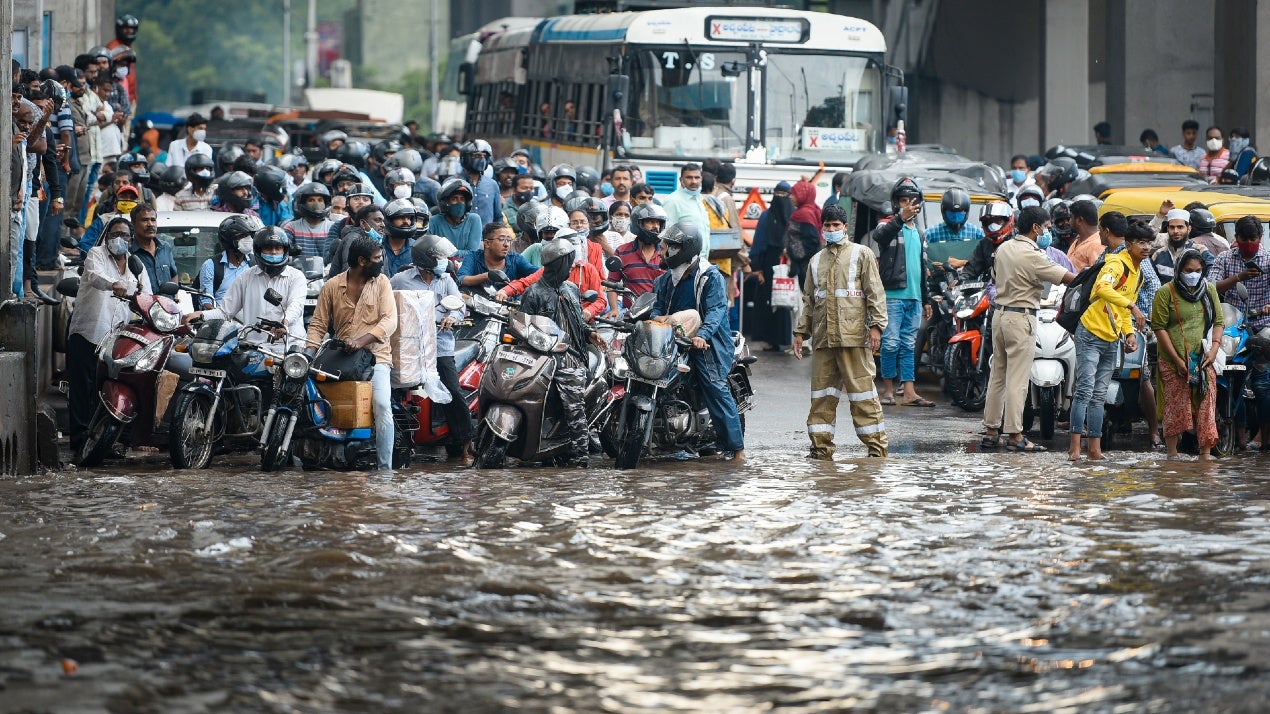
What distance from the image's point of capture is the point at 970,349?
1602 cm

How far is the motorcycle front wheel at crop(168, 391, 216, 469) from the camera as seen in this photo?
11.7m

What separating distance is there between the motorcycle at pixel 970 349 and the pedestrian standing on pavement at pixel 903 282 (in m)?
0.34

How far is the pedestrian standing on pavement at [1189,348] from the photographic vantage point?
12.9 meters

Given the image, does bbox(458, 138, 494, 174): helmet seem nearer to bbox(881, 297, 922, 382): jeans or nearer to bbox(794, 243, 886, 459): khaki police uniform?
bbox(881, 297, 922, 382): jeans

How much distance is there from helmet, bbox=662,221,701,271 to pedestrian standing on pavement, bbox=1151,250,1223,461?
309cm

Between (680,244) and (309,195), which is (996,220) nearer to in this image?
(680,244)

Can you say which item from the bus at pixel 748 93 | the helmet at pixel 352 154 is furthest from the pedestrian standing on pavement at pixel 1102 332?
the helmet at pixel 352 154

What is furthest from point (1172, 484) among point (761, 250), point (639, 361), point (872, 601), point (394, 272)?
point (761, 250)

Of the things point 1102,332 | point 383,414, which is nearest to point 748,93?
point 1102,332

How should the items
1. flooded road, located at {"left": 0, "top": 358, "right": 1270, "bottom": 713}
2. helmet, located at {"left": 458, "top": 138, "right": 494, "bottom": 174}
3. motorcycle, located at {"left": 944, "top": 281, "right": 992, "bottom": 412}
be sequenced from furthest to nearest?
1. helmet, located at {"left": 458, "top": 138, "right": 494, "bottom": 174}
2. motorcycle, located at {"left": 944, "top": 281, "right": 992, "bottom": 412}
3. flooded road, located at {"left": 0, "top": 358, "right": 1270, "bottom": 713}

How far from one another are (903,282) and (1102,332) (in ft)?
12.6

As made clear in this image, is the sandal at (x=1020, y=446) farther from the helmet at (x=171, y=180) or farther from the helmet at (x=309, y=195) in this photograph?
the helmet at (x=171, y=180)

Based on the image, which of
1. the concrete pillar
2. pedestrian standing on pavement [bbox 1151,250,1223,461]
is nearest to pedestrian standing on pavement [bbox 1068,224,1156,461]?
pedestrian standing on pavement [bbox 1151,250,1223,461]

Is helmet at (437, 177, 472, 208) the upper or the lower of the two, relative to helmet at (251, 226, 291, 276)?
upper
